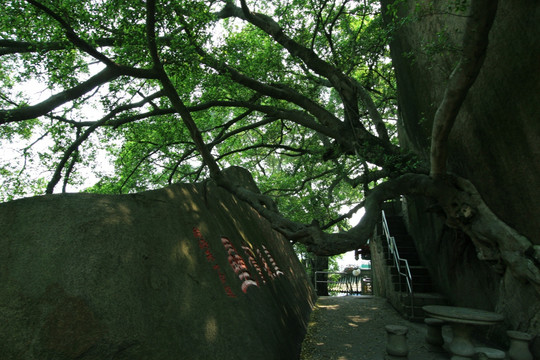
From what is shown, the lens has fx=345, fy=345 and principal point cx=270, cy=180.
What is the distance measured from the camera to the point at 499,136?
19.0ft

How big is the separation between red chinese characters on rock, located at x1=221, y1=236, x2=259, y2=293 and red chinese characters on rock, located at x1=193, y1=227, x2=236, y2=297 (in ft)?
1.42

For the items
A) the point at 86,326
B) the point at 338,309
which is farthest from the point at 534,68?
the point at 338,309

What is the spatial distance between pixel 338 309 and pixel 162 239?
813 cm

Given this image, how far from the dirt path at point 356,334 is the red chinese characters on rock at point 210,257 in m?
2.44

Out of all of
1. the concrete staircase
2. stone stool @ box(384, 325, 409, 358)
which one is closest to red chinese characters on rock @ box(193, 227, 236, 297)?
stone stool @ box(384, 325, 409, 358)

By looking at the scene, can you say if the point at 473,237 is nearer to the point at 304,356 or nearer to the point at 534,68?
the point at 534,68

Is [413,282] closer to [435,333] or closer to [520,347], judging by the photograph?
[435,333]

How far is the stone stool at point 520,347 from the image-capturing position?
16.6 ft

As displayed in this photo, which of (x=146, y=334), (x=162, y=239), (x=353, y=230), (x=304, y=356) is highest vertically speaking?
(x=353, y=230)

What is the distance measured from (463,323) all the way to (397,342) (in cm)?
101

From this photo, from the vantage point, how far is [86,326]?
2.55m

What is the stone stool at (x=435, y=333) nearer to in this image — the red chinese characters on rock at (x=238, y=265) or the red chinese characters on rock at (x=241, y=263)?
the red chinese characters on rock at (x=241, y=263)

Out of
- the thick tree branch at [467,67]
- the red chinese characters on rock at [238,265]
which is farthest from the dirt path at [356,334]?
the thick tree branch at [467,67]

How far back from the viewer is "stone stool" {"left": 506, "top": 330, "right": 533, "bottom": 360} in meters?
5.05
